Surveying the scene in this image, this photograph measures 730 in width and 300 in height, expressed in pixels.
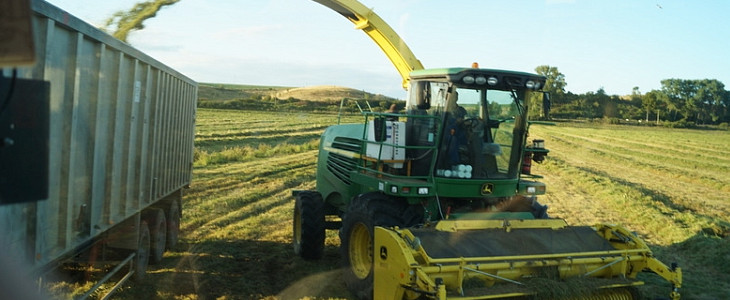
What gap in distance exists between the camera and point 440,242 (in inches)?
213

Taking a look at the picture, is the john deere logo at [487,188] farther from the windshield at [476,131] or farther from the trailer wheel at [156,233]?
the trailer wheel at [156,233]

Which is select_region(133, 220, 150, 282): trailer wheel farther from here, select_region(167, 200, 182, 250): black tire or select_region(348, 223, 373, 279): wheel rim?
select_region(348, 223, 373, 279): wheel rim

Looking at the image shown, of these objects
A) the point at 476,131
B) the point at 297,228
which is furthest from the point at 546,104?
the point at 297,228

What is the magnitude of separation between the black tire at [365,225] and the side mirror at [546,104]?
5.67 ft

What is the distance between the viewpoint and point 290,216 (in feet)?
37.6

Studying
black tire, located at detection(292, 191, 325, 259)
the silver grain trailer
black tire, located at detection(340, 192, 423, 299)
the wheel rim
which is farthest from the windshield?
the silver grain trailer

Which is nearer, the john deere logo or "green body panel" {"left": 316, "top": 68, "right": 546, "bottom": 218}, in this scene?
"green body panel" {"left": 316, "top": 68, "right": 546, "bottom": 218}

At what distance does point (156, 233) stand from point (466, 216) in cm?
395

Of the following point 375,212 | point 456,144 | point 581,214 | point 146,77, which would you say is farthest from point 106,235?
point 581,214

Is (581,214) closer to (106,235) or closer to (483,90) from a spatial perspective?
(483,90)

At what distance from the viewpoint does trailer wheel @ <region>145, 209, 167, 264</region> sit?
24.6ft

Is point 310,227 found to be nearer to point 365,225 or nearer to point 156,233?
point 156,233

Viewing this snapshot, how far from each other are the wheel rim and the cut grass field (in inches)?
14.8

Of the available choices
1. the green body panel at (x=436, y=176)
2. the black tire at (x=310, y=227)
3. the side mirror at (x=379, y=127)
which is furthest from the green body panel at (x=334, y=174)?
the side mirror at (x=379, y=127)
